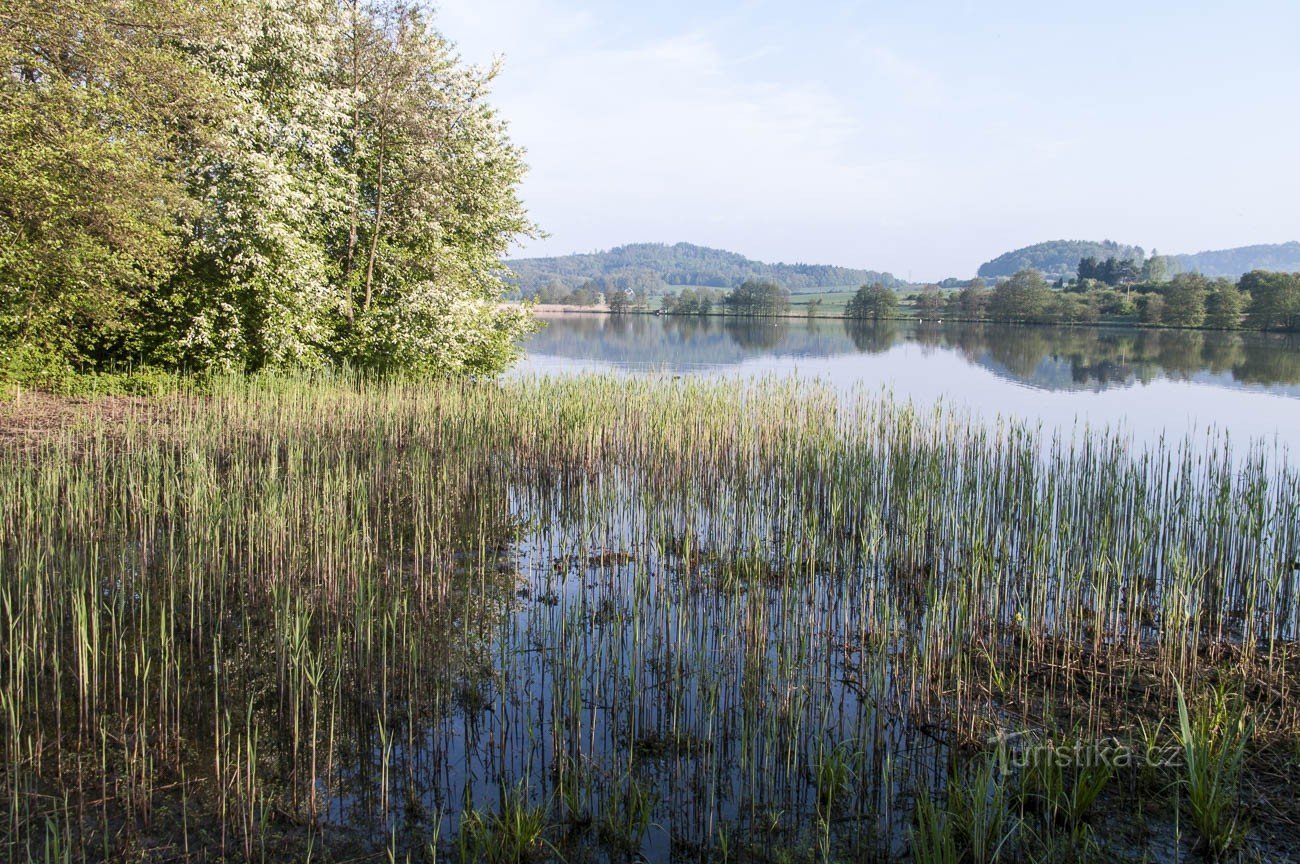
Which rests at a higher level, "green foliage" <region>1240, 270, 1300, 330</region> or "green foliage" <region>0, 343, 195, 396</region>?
"green foliage" <region>1240, 270, 1300, 330</region>

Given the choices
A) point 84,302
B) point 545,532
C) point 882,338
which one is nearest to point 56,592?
point 545,532

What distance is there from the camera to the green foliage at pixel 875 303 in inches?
3172

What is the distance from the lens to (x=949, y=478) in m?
8.30

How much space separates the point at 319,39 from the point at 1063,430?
16343 mm

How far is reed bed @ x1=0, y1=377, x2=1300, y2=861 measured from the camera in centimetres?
314

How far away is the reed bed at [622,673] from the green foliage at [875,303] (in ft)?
250

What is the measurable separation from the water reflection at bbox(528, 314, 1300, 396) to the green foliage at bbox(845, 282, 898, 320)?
24.0m

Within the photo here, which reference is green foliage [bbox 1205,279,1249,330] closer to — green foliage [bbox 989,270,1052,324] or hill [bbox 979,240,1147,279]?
green foliage [bbox 989,270,1052,324]

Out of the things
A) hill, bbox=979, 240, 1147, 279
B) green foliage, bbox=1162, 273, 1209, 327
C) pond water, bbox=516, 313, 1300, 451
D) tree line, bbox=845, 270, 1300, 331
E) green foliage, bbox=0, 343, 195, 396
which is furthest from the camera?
hill, bbox=979, 240, 1147, 279

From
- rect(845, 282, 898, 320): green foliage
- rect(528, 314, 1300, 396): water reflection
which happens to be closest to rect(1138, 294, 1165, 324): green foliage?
rect(528, 314, 1300, 396): water reflection

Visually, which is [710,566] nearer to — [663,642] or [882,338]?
[663,642]

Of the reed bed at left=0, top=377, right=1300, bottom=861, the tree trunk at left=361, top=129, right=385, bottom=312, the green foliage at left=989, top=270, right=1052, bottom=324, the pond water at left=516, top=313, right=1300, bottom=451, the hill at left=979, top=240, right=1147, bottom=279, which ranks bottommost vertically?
the reed bed at left=0, top=377, right=1300, bottom=861

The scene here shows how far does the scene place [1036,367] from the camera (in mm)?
29562

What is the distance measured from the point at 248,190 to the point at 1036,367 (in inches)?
1082
